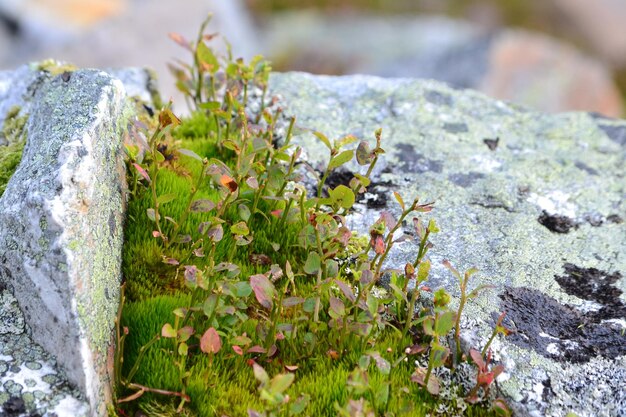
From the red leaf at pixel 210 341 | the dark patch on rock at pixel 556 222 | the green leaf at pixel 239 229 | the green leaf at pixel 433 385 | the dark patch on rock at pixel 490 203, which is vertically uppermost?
the dark patch on rock at pixel 490 203

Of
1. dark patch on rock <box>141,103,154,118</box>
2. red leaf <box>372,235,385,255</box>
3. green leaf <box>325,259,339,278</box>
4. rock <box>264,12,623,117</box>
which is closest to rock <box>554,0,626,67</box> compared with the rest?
rock <box>264,12,623,117</box>

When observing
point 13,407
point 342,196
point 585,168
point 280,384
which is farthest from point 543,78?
point 13,407

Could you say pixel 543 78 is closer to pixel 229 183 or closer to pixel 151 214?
pixel 229 183

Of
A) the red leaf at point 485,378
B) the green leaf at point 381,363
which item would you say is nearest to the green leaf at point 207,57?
the green leaf at point 381,363

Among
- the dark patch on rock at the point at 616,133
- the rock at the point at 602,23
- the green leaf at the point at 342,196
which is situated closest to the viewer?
the green leaf at the point at 342,196

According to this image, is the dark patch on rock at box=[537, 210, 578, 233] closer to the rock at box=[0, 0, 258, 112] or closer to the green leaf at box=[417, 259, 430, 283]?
the green leaf at box=[417, 259, 430, 283]

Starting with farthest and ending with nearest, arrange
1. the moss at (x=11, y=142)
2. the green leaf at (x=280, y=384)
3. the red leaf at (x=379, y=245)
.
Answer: the moss at (x=11, y=142)
the red leaf at (x=379, y=245)
the green leaf at (x=280, y=384)

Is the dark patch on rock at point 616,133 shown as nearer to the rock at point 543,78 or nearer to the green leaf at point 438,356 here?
the green leaf at point 438,356
